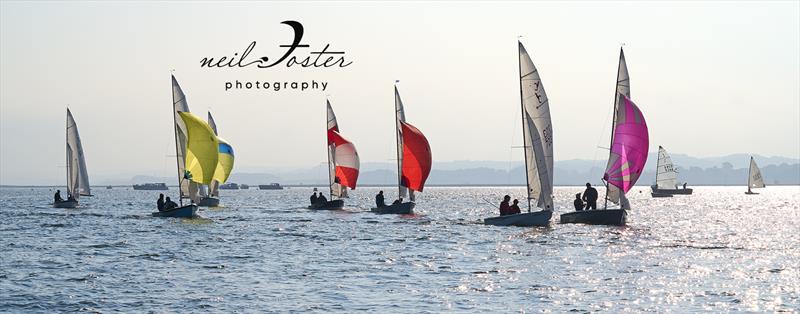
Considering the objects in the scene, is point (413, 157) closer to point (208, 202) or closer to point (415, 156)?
point (415, 156)

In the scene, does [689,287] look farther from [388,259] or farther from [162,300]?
[162,300]

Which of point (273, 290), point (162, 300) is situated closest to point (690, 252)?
point (273, 290)

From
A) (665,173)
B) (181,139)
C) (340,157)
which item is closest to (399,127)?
(340,157)

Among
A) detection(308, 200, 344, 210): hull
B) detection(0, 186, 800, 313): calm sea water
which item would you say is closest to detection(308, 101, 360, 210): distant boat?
detection(308, 200, 344, 210): hull

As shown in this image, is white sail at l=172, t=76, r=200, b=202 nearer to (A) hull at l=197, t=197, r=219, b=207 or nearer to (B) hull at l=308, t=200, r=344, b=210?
(B) hull at l=308, t=200, r=344, b=210

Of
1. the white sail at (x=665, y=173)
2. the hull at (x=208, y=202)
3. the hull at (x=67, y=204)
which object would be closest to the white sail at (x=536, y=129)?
the hull at (x=208, y=202)

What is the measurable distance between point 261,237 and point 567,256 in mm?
17919

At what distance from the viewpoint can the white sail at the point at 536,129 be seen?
5206 cm

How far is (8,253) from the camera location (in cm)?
4116

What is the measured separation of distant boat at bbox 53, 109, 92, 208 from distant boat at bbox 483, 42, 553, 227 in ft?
160

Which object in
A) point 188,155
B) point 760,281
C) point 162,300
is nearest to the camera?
point 162,300

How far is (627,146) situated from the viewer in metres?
53.9

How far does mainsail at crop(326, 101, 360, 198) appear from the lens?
81.2 metres

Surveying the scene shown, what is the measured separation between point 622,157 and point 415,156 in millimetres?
17633
